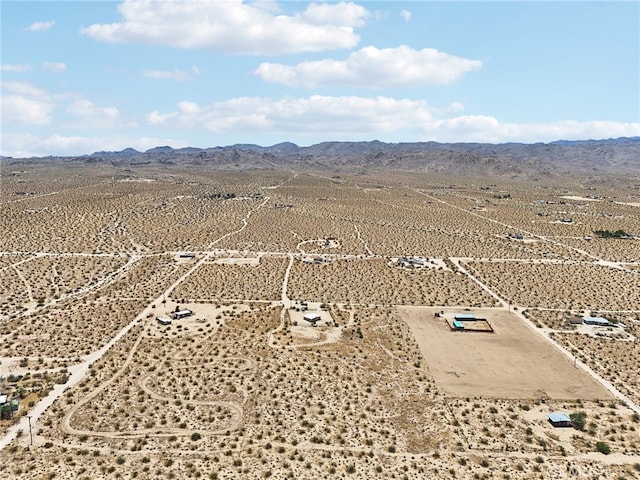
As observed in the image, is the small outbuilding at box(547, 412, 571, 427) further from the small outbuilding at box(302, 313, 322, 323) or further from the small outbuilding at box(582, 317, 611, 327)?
the small outbuilding at box(302, 313, 322, 323)

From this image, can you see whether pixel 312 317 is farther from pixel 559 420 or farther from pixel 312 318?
pixel 559 420

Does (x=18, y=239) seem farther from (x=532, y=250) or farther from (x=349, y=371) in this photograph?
(x=532, y=250)

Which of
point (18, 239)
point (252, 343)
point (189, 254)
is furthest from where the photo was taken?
point (18, 239)

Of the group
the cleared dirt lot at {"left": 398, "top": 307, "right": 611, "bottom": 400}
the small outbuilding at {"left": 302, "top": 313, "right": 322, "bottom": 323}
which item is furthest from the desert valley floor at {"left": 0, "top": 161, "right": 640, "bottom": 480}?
the small outbuilding at {"left": 302, "top": 313, "right": 322, "bottom": 323}

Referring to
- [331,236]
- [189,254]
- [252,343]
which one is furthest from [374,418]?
[331,236]

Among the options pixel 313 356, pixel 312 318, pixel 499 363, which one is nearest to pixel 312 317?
pixel 312 318

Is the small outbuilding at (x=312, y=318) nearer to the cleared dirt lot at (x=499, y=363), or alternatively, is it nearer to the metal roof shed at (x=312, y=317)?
the metal roof shed at (x=312, y=317)
